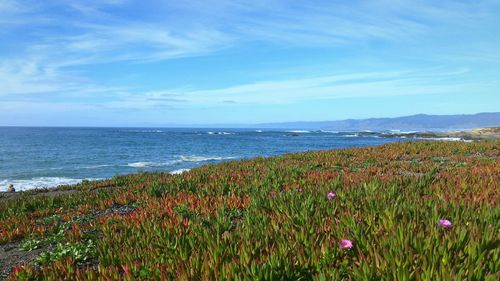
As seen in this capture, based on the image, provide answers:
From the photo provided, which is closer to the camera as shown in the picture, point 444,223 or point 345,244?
point 345,244

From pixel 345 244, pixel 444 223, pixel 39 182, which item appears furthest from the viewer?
pixel 39 182

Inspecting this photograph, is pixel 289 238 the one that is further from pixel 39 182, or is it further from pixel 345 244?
pixel 39 182

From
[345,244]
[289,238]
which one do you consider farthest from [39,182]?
[345,244]

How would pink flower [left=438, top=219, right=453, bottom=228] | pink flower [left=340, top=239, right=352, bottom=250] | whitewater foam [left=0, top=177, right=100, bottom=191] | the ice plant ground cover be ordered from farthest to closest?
whitewater foam [left=0, top=177, right=100, bottom=191] → pink flower [left=438, top=219, right=453, bottom=228] → pink flower [left=340, top=239, right=352, bottom=250] → the ice plant ground cover

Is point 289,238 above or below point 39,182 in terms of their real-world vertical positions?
above

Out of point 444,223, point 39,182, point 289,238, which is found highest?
point 444,223

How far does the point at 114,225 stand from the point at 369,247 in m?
4.85

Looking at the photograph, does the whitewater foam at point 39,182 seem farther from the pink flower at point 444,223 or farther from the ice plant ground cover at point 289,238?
the pink flower at point 444,223

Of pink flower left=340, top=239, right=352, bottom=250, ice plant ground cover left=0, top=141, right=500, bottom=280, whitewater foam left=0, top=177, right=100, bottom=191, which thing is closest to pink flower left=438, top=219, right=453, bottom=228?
ice plant ground cover left=0, top=141, right=500, bottom=280

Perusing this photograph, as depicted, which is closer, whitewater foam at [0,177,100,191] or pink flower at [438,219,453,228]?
pink flower at [438,219,453,228]

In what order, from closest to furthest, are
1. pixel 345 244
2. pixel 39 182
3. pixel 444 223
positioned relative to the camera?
1. pixel 345 244
2. pixel 444 223
3. pixel 39 182

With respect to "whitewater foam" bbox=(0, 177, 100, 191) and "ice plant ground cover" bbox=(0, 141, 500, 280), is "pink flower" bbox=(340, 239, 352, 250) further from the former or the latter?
"whitewater foam" bbox=(0, 177, 100, 191)

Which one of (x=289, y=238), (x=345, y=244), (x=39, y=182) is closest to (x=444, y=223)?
(x=345, y=244)

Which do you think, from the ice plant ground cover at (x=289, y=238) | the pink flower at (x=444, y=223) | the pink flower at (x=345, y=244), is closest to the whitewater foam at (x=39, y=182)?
the ice plant ground cover at (x=289, y=238)
